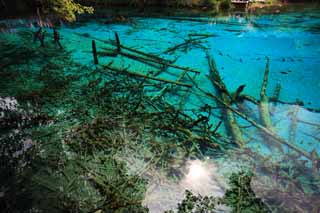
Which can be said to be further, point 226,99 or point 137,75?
point 137,75

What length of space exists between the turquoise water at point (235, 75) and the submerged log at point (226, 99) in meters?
0.09

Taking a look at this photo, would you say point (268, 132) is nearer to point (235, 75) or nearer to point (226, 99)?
point (226, 99)

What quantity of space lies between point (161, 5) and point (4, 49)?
691 cm

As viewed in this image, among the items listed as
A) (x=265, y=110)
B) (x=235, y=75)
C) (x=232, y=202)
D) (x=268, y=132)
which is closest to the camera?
(x=232, y=202)

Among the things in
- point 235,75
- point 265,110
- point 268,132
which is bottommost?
point 268,132

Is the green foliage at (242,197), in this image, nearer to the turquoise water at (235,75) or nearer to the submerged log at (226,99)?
the turquoise water at (235,75)

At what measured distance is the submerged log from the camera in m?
3.34

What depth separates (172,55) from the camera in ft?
19.5

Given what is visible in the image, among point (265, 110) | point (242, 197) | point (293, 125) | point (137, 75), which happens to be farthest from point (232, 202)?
point (137, 75)

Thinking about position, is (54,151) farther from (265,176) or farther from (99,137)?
(265,176)

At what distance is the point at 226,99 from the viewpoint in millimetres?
4156

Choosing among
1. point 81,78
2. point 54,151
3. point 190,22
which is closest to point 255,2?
point 190,22

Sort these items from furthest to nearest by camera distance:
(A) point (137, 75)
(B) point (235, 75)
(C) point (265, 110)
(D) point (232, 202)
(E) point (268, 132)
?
1. (B) point (235, 75)
2. (A) point (137, 75)
3. (C) point (265, 110)
4. (E) point (268, 132)
5. (D) point (232, 202)

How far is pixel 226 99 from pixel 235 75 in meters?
1.16
